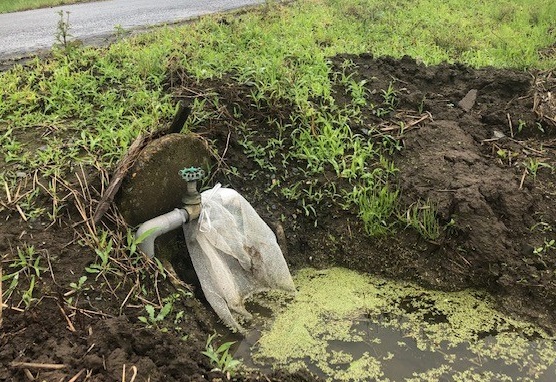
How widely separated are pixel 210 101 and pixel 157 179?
3.16ft

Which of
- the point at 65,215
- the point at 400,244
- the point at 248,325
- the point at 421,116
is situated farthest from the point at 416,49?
the point at 65,215

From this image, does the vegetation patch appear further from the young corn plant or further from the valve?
the valve

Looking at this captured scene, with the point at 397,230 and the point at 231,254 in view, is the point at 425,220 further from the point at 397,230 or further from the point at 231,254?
the point at 231,254

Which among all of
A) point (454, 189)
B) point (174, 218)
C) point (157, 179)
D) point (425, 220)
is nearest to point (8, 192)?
point (157, 179)

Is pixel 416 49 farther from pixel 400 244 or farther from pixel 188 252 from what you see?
pixel 188 252

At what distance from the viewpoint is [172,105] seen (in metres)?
3.79

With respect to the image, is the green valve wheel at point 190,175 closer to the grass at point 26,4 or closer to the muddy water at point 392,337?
the muddy water at point 392,337

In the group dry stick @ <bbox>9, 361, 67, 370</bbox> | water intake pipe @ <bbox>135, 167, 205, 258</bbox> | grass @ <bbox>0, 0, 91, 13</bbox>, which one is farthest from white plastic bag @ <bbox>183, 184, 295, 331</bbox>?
grass @ <bbox>0, 0, 91, 13</bbox>

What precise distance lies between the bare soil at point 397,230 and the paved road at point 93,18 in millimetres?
2974

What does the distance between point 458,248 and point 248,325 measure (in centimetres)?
151

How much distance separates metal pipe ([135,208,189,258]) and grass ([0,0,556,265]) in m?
0.49

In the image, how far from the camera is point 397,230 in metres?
3.56

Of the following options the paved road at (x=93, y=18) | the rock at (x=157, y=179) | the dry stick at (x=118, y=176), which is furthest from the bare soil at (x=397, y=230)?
the paved road at (x=93, y=18)

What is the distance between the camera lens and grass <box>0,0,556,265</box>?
3.27 meters
